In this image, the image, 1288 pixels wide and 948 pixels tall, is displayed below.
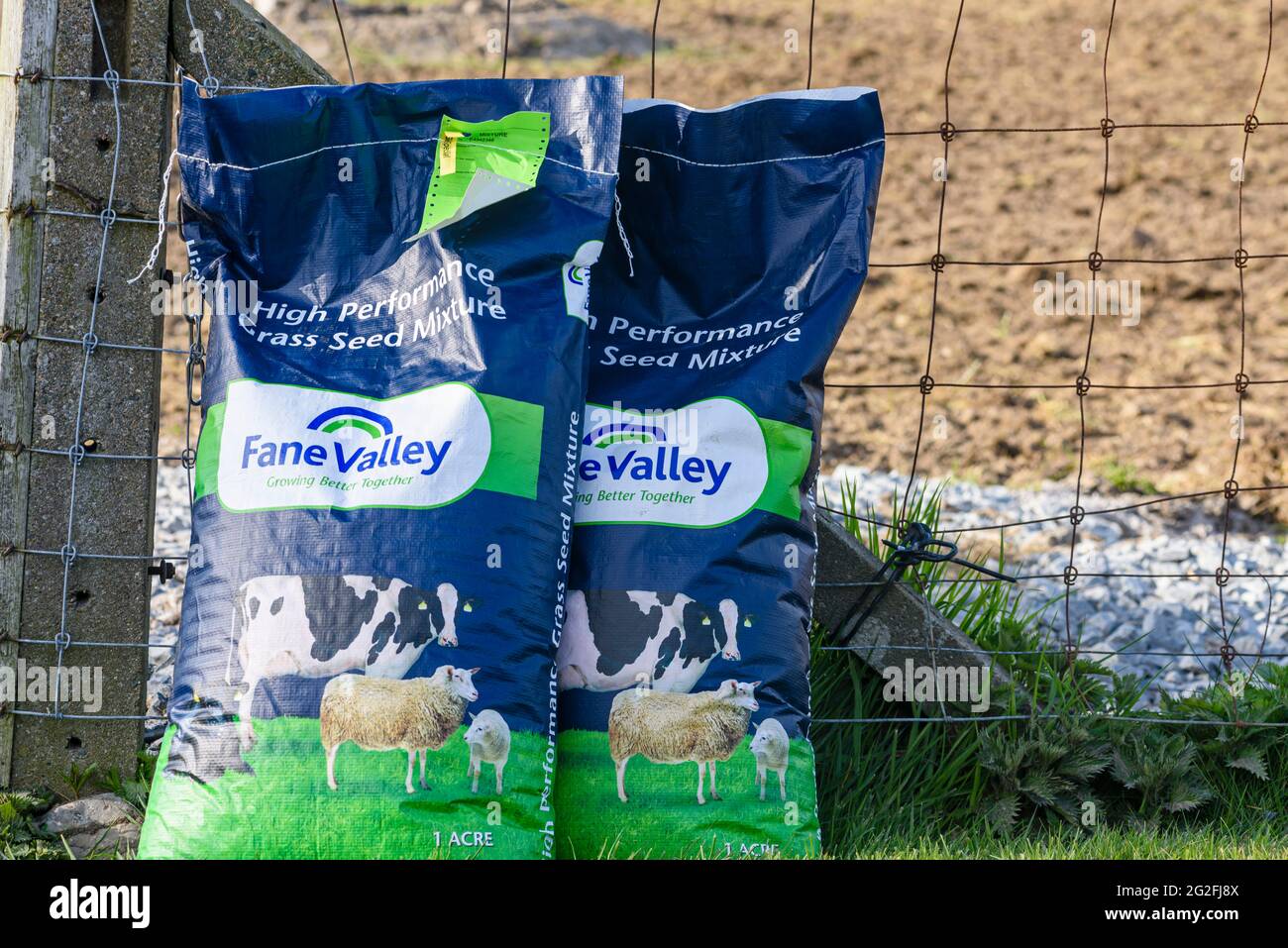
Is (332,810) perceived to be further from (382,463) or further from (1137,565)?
(1137,565)

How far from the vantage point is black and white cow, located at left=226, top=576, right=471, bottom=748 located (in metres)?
1.75

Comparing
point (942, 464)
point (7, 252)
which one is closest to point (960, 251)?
point (942, 464)

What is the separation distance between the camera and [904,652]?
2330 mm

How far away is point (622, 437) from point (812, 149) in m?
0.56

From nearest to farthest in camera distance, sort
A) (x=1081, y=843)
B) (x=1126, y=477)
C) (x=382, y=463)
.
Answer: (x=382, y=463) < (x=1081, y=843) < (x=1126, y=477)

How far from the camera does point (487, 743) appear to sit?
175 centimetres

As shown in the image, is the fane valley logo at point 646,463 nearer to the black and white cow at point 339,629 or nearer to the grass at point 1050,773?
the black and white cow at point 339,629

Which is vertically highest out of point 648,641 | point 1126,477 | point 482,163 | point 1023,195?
point 1023,195

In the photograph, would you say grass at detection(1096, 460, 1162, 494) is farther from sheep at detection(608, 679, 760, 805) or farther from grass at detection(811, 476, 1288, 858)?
sheep at detection(608, 679, 760, 805)

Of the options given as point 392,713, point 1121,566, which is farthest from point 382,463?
point 1121,566

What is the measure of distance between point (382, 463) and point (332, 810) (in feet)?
1.55

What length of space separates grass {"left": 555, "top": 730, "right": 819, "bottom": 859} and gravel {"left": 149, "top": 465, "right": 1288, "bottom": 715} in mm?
968

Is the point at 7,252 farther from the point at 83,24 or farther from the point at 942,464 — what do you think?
the point at 942,464

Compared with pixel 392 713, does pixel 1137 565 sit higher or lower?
higher
